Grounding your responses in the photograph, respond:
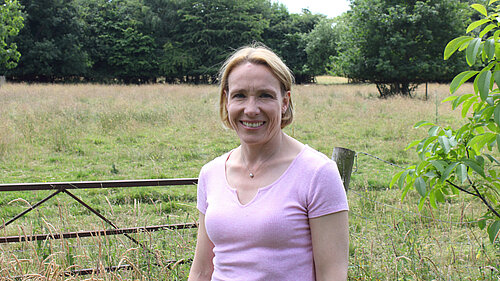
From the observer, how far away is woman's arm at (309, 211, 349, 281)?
5.40 feet

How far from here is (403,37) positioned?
23.9 metres

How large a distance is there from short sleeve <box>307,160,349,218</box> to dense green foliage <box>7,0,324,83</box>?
43040mm

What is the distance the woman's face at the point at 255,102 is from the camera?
179 centimetres

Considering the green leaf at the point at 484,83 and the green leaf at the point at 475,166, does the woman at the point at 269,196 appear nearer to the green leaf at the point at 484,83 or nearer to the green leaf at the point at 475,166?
the green leaf at the point at 484,83

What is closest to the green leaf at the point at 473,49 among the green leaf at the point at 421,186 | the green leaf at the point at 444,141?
the green leaf at the point at 444,141

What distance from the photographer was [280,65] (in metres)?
1.82

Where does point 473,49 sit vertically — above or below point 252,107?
above

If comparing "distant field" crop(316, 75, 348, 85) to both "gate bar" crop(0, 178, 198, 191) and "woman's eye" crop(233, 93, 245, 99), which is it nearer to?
"gate bar" crop(0, 178, 198, 191)

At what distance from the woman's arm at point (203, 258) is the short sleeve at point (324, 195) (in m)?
0.62

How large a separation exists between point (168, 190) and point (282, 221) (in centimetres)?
590

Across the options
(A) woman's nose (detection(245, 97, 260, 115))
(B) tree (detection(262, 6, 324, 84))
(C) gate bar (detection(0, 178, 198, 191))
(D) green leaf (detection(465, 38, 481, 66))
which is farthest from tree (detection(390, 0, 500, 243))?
(B) tree (detection(262, 6, 324, 84))

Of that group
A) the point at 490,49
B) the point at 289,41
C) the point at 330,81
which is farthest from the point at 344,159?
the point at 289,41

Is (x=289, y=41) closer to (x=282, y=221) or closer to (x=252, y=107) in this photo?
(x=252, y=107)

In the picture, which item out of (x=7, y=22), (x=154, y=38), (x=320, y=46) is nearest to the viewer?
(x=7, y=22)
